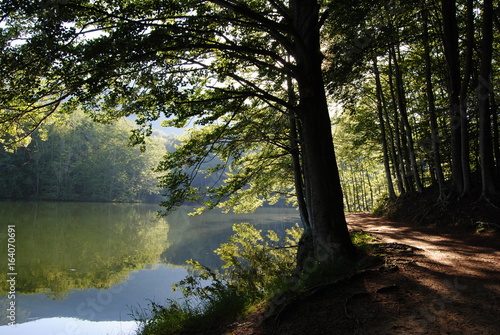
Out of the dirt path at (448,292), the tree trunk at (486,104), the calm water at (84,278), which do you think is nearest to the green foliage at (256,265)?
the calm water at (84,278)

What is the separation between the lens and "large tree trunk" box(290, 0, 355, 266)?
4.88 m

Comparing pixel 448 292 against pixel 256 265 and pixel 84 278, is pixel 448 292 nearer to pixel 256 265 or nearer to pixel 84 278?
pixel 256 265

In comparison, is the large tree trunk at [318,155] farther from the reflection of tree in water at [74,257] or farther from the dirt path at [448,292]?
the reflection of tree in water at [74,257]

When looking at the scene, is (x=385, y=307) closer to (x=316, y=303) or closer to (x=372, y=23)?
(x=316, y=303)

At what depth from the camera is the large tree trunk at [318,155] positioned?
4.88 metres

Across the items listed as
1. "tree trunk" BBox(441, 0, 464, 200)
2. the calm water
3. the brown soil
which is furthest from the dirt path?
the calm water

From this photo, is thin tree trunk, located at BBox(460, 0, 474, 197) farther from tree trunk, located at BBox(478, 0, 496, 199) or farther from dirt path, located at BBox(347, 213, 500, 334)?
dirt path, located at BBox(347, 213, 500, 334)

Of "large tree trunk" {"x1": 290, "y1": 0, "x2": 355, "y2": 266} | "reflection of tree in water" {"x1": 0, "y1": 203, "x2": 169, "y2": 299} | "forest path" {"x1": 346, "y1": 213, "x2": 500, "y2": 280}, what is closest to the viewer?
"forest path" {"x1": 346, "y1": 213, "x2": 500, "y2": 280}

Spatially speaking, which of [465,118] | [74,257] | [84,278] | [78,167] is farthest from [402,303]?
[78,167]

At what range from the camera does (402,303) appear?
9.86 ft

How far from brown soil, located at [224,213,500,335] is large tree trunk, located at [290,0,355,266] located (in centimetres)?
79

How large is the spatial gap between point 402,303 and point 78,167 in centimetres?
7085

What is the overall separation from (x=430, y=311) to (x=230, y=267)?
8645 mm

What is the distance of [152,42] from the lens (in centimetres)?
480
